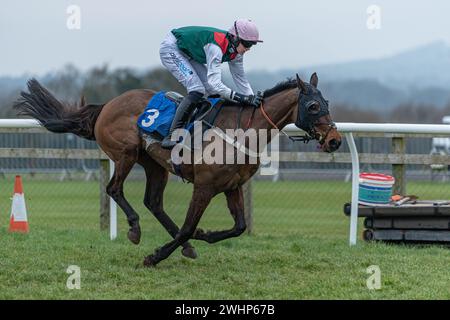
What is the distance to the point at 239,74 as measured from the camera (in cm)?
771

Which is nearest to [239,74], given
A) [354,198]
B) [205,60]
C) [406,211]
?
[205,60]

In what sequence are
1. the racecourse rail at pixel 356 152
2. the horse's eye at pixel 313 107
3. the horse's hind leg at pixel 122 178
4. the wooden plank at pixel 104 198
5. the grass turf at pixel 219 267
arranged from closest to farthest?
the grass turf at pixel 219 267
the horse's eye at pixel 313 107
the horse's hind leg at pixel 122 178
the racecourse rail at pixel 356 152
the wooden plank at pixel 104 198

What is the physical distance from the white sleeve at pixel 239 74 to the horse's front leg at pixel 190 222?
3.85 ft

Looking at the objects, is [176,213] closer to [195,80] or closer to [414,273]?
[195,80]

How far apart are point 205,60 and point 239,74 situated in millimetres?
348

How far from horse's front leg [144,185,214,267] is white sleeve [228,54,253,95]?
1.17m

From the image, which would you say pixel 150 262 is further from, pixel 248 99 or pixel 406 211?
pixel 406 211

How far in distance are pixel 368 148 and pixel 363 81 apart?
121 metres

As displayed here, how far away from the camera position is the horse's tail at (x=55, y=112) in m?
8.34

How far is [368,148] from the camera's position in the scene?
763 inches

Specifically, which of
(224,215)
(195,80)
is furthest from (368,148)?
(195,80)

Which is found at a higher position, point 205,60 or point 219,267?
point 205,60

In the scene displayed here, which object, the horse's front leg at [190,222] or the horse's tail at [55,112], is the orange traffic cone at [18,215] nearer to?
the horse's tail at [55,112]

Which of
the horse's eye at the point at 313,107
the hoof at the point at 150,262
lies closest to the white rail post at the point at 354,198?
the horse's eye at the point at 313,107
